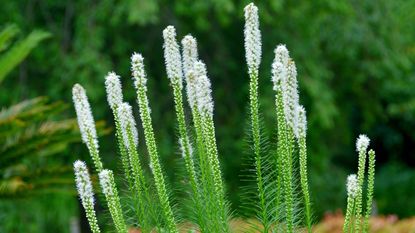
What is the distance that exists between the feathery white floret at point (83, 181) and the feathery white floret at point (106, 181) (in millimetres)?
46

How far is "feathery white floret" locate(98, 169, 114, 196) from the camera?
327cm

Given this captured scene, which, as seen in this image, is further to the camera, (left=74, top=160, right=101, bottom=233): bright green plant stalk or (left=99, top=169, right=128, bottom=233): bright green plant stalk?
(left=99, top=169, right=128, bottom=233): bright green plant stalk

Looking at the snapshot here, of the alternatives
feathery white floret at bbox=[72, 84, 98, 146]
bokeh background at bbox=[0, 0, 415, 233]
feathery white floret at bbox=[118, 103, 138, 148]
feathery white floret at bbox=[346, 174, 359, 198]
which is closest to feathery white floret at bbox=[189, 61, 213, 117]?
feathery white floret at bbox=[118, 103, 138, 148]

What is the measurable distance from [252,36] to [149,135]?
0.45m

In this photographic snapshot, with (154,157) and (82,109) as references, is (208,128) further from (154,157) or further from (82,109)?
(82,109)

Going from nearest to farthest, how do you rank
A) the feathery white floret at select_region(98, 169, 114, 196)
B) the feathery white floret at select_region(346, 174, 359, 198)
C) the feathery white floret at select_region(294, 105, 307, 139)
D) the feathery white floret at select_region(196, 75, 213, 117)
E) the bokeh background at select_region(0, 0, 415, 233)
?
the feathery white floret at select_region(196, 75, 213, 117) → the feathery white floret at select_region(98, 169, 114, 196) → the feathery white floret at select_region(294, 105, 307, 139) → the feathery white floret at select_region(346, 174, 359, 198) → the bokeh background at select_region(0, 0, 415, 233)

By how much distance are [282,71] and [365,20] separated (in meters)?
9.98

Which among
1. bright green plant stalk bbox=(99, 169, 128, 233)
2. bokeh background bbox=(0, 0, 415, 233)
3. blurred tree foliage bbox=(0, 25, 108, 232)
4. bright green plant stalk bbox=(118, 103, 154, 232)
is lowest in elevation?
bright green plant stalk bbox=(99, 169, 128, 233)

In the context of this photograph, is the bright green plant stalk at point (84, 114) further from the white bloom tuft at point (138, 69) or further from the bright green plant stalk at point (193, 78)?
the bright green plant stalk at point (193, 78)

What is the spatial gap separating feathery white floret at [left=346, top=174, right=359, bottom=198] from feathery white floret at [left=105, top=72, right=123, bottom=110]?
31.1 inches

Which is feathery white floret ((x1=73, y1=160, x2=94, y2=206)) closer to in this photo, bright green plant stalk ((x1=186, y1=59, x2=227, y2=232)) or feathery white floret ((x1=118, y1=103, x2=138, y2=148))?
feathery white floret ((x1=118, y1=103, x2=138, y2=148))

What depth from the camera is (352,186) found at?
3521mm

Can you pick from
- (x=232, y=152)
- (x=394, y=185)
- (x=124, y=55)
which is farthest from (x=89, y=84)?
(x=394, y=185)

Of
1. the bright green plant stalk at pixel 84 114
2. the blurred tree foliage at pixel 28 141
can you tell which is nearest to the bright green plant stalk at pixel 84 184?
the bright green plant stalk at pixel 84 114
